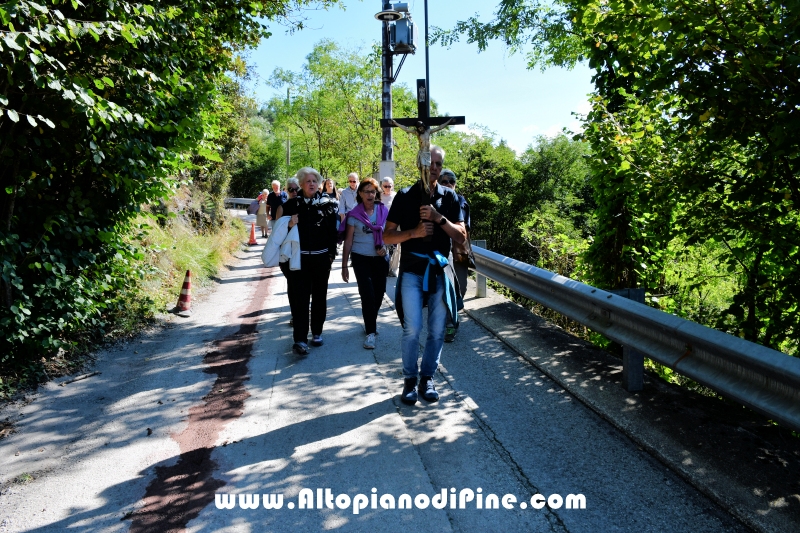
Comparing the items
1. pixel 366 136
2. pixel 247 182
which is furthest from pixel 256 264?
pixel 247 182

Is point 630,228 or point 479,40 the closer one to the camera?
point 630,228

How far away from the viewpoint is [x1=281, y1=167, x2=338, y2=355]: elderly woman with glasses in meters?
6.74

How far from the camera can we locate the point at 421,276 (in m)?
5.15

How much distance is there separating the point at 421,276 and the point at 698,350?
2173 millimetres

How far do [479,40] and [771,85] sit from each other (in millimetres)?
13007

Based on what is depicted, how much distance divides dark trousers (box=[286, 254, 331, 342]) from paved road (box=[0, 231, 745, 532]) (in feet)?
1.61

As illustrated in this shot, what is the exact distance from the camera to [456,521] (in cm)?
327

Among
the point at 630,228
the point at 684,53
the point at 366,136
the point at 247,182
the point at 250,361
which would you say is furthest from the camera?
the point at 247,182

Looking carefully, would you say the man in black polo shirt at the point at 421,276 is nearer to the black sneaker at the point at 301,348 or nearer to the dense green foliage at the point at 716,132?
the dense green foliage at the point at 716,132

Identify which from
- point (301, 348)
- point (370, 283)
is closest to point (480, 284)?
point (370, 283)

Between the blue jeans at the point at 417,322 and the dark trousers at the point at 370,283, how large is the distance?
6.09ft

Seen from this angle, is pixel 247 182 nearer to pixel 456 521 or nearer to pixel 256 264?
pixel 256 264

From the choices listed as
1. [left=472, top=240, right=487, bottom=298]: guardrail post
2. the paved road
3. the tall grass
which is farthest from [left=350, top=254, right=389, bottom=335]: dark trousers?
the tall grass

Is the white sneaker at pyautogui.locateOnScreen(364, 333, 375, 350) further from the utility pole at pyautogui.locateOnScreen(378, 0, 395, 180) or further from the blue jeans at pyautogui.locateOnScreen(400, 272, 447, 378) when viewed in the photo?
the utility pole at pyautogui.locateOnScreen(378, 0, 395, 180)
